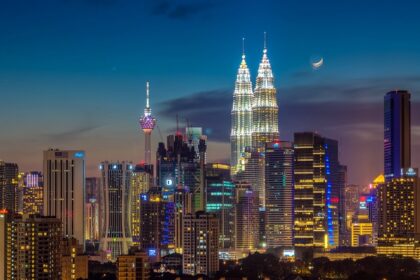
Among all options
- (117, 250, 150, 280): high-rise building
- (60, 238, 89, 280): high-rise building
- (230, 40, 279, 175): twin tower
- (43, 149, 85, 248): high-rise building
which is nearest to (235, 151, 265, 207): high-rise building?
(230, 40, 279, 175): twin tower

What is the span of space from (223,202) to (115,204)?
456 inches

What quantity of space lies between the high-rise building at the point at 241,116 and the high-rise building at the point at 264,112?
97cm

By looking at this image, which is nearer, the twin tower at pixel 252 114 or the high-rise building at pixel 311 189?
the high-rise building at pixel 311 189

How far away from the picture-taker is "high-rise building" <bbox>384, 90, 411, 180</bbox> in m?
103

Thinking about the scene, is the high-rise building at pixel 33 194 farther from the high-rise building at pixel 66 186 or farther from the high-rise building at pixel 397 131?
the high-rise building at pixel 397 131

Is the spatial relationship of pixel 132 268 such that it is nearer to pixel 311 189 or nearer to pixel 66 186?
pixel 66 186

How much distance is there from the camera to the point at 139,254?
5856 cm

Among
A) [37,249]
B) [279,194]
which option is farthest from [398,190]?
[37,249]

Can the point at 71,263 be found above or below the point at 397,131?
below

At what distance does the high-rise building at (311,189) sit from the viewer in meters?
106

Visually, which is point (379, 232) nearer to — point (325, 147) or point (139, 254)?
point (325, 147)

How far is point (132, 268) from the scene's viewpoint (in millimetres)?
57219

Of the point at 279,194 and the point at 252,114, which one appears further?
the point at 252,114

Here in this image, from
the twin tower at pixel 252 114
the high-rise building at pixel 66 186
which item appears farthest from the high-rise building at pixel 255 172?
the high-rise building at pixel 66 186
